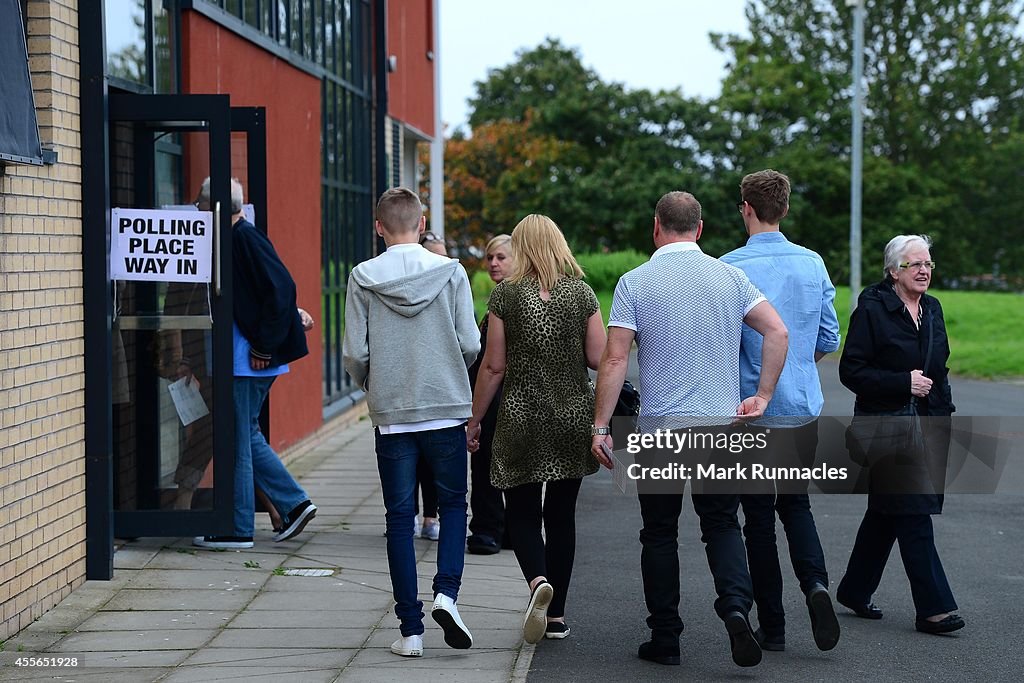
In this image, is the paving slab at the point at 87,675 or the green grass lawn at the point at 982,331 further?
the green grass lawn at the point at 982,331

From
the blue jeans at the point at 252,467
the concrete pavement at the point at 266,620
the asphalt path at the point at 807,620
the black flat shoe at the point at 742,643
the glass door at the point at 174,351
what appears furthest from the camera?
the blue jeans at the point at 252,467

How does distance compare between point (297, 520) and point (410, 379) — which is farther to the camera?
point (297, 520)

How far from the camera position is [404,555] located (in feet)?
18.6

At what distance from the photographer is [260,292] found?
7.84 meters

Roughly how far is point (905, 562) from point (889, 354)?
920 mm

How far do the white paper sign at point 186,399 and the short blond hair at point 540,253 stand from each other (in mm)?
2454

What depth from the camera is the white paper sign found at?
763 cm

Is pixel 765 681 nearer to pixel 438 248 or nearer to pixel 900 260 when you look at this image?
pixel 900 260

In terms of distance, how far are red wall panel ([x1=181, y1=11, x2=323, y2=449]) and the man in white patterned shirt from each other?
454cm

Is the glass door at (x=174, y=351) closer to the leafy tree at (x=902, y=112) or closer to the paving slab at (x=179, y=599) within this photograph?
the paving slab at (x=179, y=599)

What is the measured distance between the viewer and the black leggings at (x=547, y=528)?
587 centimetres

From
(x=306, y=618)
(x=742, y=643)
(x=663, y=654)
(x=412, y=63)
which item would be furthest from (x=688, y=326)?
(x=412, y=63)

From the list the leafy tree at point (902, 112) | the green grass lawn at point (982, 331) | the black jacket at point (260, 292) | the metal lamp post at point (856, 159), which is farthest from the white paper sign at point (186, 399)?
the leafy tree at point (902, 112)

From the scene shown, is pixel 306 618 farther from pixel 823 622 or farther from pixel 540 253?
pixel 823 622
